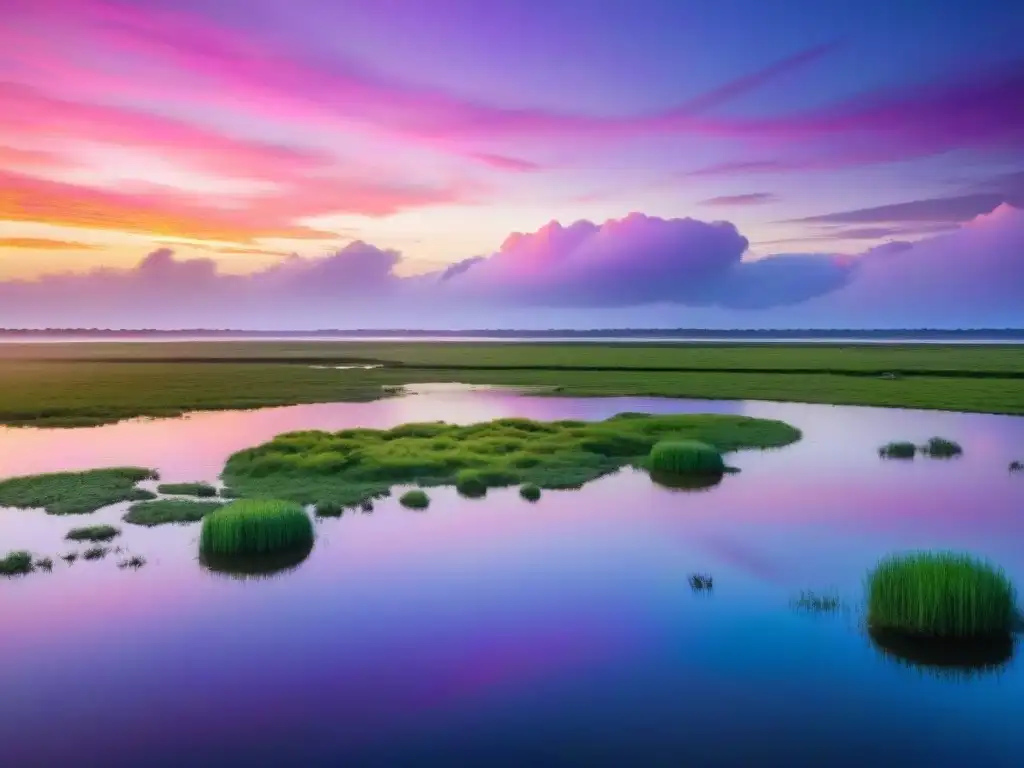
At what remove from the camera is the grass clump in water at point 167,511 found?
24484 millimetres

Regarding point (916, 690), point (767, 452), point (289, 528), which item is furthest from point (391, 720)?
point (767, 452)

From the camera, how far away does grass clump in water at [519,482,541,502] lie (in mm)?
28219

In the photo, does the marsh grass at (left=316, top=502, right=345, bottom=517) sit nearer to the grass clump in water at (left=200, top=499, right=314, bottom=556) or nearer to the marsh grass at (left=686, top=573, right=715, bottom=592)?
the grass clump in water at (left=200, top=499, right=314, bottom=556)

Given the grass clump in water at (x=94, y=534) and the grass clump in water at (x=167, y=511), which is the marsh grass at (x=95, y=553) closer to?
the grass clump in water at (x=94, y=534)

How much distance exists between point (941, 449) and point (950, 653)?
25.9 metres

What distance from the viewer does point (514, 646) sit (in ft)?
51.0

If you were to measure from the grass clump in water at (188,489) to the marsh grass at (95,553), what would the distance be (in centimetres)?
665

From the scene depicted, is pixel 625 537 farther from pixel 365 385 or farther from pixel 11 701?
pixel 365 385

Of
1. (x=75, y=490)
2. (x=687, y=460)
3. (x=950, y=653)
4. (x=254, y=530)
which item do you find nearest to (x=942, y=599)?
(x=950, y=653)

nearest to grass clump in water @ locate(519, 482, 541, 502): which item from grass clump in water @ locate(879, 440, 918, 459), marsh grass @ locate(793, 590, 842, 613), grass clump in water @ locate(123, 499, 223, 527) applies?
grass clump in water @ locate(123, 499, 223, 527)

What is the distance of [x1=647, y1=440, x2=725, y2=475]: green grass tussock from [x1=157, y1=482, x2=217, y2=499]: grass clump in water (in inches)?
686

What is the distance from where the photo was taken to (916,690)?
13.5 meters

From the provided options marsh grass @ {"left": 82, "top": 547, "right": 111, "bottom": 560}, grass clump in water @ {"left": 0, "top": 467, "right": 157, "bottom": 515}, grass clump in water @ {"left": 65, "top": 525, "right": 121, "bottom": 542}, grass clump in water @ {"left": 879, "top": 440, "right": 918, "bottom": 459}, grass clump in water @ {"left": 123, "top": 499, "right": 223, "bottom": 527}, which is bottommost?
marsh grass @ {"left": 82, "top": 547, "right": 111, "bottom": 560}

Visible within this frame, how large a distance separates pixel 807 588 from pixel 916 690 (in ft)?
16.9
